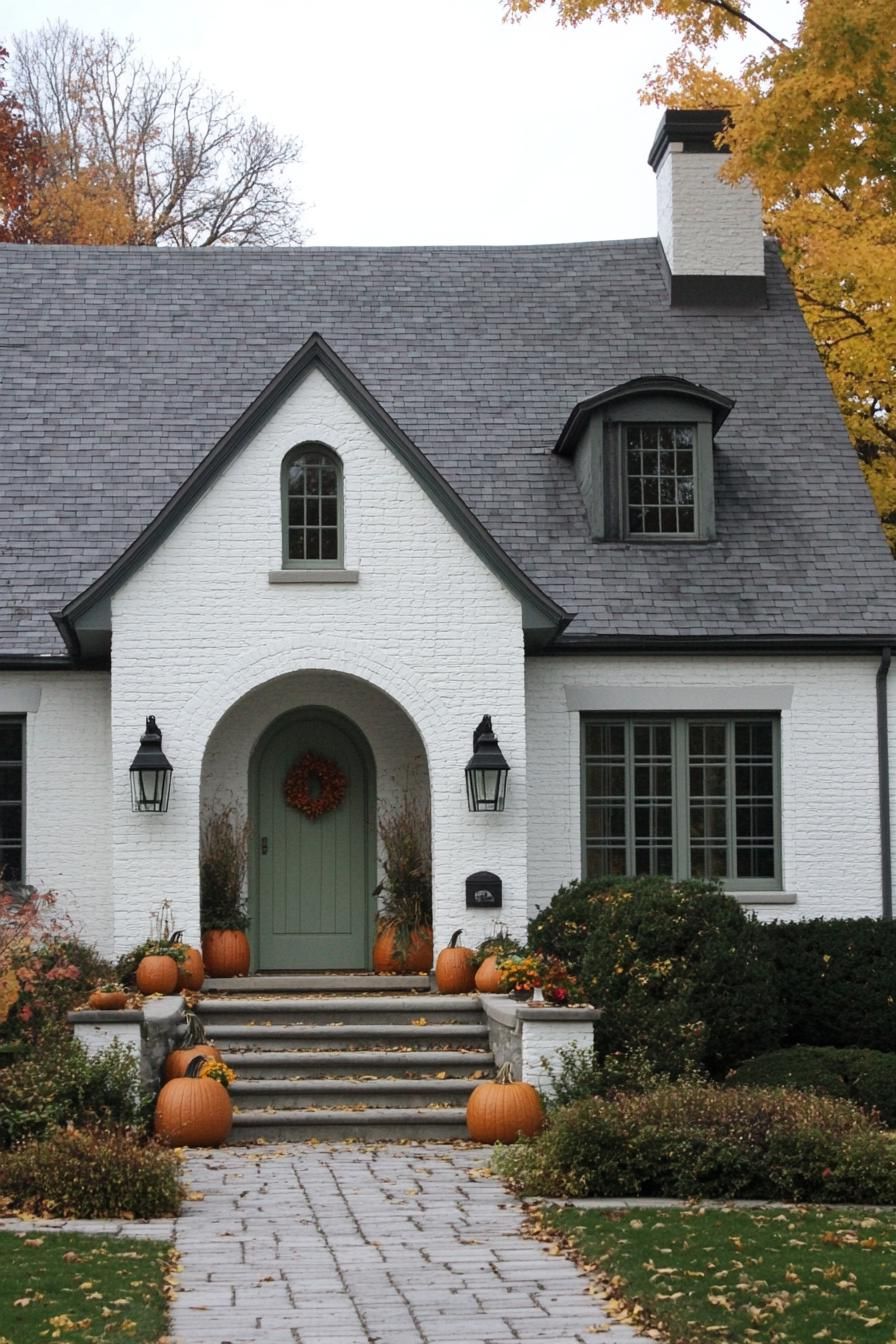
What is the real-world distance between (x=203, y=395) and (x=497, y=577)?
493 centimetres

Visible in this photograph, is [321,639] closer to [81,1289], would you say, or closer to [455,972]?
[455,972]

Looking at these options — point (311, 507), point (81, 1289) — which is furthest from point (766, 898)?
point (81, 1289)

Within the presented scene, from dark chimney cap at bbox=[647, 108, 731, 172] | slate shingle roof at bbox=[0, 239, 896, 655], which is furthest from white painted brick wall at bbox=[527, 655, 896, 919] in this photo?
dark chimney cap at bbox=[647, 108, 731, 172]

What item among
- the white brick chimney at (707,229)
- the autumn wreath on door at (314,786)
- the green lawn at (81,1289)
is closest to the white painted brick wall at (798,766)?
the autumn wreath on door at (314,786)

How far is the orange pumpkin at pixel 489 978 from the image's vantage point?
1487 centimetres

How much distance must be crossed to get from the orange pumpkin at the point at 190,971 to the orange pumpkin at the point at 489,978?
2384mm

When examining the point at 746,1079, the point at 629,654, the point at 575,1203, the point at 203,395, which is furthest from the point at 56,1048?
the point at 203,395

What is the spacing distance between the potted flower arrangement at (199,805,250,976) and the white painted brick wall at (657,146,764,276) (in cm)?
876

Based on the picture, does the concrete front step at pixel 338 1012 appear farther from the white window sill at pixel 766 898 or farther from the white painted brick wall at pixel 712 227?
the white painted brick wall at pixel 712 227

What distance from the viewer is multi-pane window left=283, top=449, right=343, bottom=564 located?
639 inches

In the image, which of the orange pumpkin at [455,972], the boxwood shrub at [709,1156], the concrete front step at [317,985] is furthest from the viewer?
the concrete front step at [317,985]

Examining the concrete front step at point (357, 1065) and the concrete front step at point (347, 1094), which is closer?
the concrete front step at point (347, 1094)

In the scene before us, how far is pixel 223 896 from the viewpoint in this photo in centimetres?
1658

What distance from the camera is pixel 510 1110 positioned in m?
12.6
